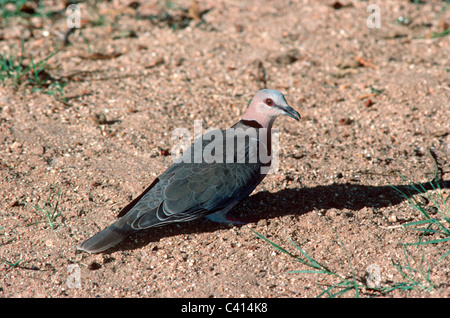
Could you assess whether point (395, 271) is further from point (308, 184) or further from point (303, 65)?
point (303, 65)

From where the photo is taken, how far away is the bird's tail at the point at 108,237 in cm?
313

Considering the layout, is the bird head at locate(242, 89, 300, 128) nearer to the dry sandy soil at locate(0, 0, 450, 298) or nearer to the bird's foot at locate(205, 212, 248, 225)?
the dry sandy soil at locate(0, 0, 450, 298)

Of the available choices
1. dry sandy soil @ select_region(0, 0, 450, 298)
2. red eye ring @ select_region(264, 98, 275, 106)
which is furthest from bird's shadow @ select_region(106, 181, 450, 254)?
red eye ring @ select_region(264, 98, 275, 106)

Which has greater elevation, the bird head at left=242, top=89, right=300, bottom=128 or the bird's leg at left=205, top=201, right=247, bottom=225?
the bird head at left=242, top=89, right=300, bottom=128

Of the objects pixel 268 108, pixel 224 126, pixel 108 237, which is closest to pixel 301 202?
pixel 268 108

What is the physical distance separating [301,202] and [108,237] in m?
1.44

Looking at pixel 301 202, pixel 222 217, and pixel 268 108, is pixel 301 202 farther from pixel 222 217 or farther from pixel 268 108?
pixel 268 108

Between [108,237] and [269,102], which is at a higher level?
[269,102]

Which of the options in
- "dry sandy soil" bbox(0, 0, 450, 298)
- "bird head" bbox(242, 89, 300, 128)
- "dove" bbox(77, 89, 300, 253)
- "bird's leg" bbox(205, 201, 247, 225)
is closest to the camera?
"dry sandy soil" bbox(0, 0, 450, 298)

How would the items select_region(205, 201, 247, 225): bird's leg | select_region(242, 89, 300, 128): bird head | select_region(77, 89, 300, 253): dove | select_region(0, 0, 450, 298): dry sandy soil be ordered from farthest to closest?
1. select_region(242, 89, 300, 128): bird head
2. select_region(205, 201, 247, 225): bird's leg
3. select_region(77, 89, 300, 253): dove
4. select_region(0, 0, 450, 298): dry sandy soil

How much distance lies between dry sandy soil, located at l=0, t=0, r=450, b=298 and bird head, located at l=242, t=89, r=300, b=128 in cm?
54

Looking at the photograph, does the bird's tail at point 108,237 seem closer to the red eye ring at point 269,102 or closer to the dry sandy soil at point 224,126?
the dry sandy soil at point 224,126

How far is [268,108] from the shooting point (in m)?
3.72

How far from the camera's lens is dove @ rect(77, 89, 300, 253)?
3.21 m
